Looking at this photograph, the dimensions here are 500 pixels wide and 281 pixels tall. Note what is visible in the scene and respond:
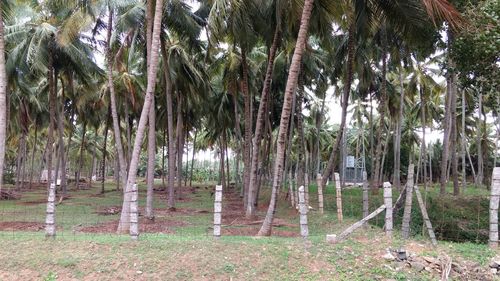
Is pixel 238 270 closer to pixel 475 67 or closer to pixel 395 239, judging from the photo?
pixel 395 239

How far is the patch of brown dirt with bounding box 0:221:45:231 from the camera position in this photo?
14.2m

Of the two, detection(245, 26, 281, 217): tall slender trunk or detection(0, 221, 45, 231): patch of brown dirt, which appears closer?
detection(0, 221, 45, 231): patch of brown dirt

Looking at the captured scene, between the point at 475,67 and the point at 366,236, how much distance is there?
6.13 m

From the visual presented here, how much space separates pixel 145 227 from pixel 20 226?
3.87m

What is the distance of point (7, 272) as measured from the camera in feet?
27.5

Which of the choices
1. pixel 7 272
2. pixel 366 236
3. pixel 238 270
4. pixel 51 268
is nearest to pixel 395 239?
pixel 366 236

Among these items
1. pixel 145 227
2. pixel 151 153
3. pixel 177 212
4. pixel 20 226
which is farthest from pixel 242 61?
pixel 20 226

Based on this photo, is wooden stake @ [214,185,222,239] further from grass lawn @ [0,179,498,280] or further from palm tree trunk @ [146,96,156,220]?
palm tree trunk @ [146,96,156,220]

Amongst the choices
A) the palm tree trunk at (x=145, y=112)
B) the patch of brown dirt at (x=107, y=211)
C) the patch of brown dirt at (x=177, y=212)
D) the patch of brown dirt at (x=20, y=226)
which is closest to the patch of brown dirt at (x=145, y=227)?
the patch of brown dirt at (x=20, y=226)

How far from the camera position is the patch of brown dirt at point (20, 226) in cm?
1422

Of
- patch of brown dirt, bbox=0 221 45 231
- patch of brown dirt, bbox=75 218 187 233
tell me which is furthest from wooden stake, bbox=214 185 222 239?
patch of brown dirt, bbox=0 221 45 231

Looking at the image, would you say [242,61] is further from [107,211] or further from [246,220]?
[107,211]

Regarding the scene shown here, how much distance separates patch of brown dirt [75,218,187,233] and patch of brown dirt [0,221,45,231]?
1452 mm

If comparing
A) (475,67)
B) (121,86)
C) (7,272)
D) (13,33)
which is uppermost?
(13,33)
